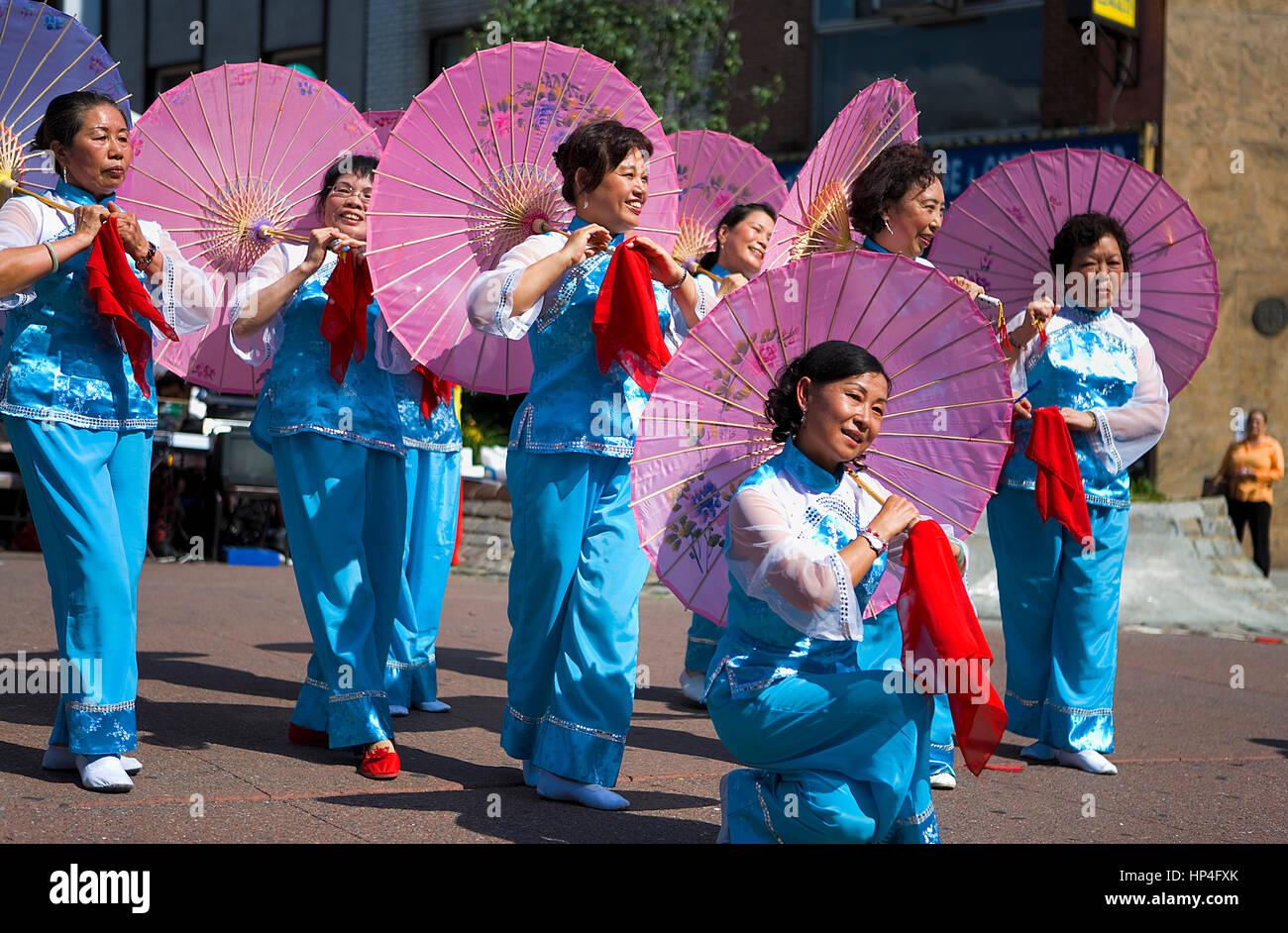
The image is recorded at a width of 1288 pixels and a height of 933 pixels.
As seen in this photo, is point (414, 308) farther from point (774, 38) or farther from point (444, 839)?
point (774, 38)

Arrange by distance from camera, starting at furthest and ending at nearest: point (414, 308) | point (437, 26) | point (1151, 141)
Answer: point (437, 26) < point (1151, 141) < point (414, 308)

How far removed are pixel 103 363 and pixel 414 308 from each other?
939 mm

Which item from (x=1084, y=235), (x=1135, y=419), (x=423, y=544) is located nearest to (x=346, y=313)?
(x=423, y=544)

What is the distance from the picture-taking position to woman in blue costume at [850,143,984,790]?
455 cm

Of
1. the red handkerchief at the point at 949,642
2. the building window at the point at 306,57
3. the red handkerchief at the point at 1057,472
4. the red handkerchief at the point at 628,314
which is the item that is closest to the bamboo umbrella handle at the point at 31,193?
the red handkerchief at the point at 628,314

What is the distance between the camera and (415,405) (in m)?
5.37

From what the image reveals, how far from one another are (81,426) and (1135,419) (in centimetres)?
357

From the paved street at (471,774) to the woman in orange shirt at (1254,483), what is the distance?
4581mm

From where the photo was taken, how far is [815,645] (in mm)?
3406

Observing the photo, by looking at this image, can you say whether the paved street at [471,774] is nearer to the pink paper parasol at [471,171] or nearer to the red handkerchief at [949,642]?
the red handkerchief at [949,642]

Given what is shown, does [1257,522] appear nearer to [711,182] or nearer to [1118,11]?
[1118,11]

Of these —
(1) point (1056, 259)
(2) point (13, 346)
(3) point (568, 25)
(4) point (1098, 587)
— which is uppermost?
(3) point (568, 25)

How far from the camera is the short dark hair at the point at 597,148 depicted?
14.0 feet

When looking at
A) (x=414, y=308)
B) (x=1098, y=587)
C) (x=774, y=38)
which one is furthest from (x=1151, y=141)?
(x=414, y=308)
